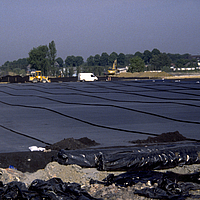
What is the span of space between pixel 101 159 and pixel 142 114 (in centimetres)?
758

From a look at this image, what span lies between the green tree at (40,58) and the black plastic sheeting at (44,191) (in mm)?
107795

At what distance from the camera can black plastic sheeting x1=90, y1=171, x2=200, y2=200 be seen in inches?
210

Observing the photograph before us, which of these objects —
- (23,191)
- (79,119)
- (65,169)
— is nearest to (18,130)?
(79,119)

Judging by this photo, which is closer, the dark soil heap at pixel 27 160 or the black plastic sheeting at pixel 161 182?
the black plastic sheeting at pixel 161 182

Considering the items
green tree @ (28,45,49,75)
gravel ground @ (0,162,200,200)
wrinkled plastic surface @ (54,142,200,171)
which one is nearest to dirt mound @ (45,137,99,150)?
wrinkled plastic surface @ (54,142,200,171)

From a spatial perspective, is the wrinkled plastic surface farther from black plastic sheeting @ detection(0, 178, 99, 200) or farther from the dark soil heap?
black plastic sheeting @ detection(0, 178, 99, 200)

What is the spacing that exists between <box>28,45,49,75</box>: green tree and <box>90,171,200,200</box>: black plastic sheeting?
352 feet

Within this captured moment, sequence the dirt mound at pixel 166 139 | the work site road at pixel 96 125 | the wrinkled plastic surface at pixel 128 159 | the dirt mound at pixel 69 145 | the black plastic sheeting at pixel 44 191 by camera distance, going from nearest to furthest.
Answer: the black plastic sheeting at pixel 44 191 → the wrinkled plastic surface at pixel 128 159 → the dirt mound at pixel 69 145 → the dirt mound at pixel 166 139 → the work site road at pixel 96 125

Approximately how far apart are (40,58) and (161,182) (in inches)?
4310

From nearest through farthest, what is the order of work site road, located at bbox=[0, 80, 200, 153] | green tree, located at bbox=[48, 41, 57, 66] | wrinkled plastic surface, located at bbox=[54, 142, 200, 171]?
wrinkled plastic surface, located at bbox=[54, 142, 200, 171]
work site road, located at bbox=[0, 80, 200, 153]
green tree, located at bbox=[48, 41, 57, 66]

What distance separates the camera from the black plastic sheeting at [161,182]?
534 cm

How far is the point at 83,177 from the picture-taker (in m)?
6.18

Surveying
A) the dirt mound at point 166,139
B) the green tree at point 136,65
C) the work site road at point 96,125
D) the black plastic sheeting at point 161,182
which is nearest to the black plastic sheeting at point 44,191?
the black plastic sheeting at point 161,182

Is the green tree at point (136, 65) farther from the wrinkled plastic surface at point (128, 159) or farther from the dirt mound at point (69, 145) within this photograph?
the wrinkled plastic surface at point (128, 159)
